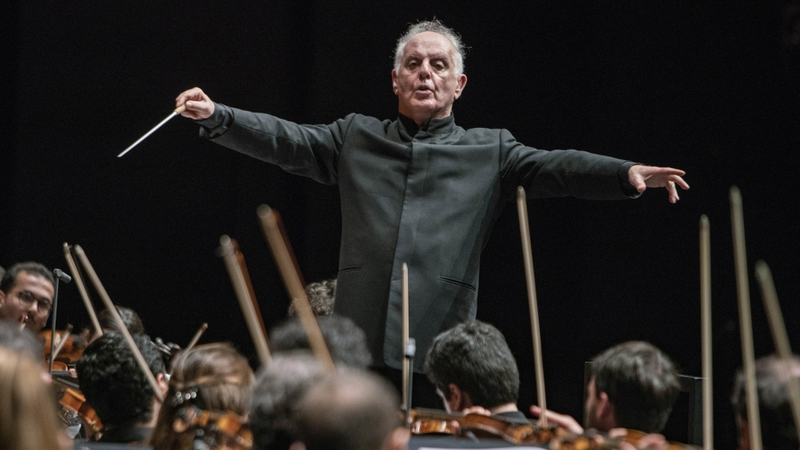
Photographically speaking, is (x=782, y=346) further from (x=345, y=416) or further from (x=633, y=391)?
(x=345, y=416)

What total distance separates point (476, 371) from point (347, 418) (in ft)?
3.15

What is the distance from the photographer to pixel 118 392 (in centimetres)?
212

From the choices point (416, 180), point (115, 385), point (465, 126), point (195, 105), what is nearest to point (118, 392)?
point (115, 385)

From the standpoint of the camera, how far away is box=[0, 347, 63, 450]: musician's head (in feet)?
3.70

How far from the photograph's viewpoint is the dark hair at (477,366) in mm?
2072

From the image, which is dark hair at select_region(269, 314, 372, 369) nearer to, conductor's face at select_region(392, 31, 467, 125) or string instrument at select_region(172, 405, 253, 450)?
string instrument at select_region(172, 405, 253, 450)

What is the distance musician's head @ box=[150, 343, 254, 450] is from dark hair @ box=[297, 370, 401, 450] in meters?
0.49

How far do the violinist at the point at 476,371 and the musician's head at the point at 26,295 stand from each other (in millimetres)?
2089

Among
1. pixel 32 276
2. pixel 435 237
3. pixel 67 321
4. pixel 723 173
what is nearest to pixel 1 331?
pixel 435 237

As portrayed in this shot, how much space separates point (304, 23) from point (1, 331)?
3071 millimetres

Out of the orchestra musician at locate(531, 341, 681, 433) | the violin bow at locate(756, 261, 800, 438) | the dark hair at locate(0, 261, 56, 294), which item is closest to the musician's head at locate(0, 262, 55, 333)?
the dark hair at locate(0, 261, 56, 294)

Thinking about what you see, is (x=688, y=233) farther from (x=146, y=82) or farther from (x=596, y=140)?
(x=146, y=82)

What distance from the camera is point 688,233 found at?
12.6ft

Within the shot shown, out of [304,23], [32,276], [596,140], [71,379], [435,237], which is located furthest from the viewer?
[304,23]
